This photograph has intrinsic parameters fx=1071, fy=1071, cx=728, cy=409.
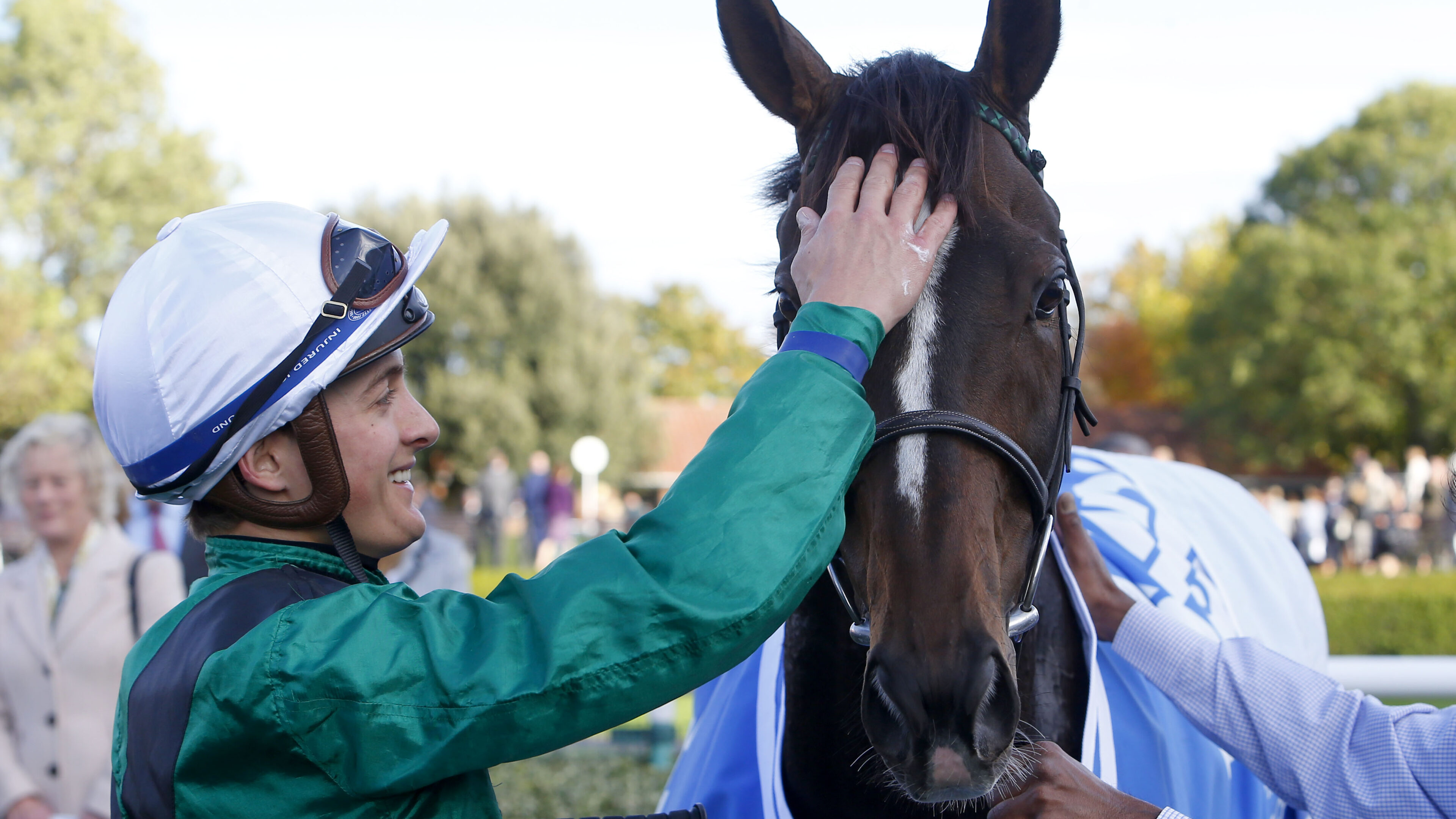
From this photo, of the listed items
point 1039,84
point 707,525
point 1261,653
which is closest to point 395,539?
point 707,525

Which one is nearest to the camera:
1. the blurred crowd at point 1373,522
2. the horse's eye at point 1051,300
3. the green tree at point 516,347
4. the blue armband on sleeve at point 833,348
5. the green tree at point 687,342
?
the blue armband on sleeve at point 833,348

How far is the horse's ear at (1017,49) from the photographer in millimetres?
1848

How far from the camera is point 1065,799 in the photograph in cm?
159

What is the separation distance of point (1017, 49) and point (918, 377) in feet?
2.29

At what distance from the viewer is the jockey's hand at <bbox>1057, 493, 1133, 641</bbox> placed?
2.24 meters

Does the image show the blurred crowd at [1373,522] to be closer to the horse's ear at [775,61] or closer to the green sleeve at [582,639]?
the horse's ear at [775,61]

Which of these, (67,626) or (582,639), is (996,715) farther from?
(67,626)

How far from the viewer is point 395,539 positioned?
150cm

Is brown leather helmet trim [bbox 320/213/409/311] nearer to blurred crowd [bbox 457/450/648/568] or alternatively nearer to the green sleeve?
the green sleeve

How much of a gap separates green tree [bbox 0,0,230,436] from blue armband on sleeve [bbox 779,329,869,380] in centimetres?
2977

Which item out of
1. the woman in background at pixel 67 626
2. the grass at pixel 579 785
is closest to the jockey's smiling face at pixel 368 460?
the woman in background at pixel 67 626

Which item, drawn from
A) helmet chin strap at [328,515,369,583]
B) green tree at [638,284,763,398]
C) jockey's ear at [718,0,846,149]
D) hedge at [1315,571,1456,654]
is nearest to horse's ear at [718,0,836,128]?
jockey's ear at [718,0,846,149]

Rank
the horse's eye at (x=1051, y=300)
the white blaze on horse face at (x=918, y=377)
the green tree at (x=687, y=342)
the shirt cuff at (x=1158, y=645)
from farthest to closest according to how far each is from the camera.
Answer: the green tree at (x=687, y=342)
the shirt cuff at (x=1158, y=645)
the horse's eye at (x=1051, y=300)
the white blaze on horse face at (x=918, y=377)

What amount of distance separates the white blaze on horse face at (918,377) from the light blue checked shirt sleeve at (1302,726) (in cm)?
67
